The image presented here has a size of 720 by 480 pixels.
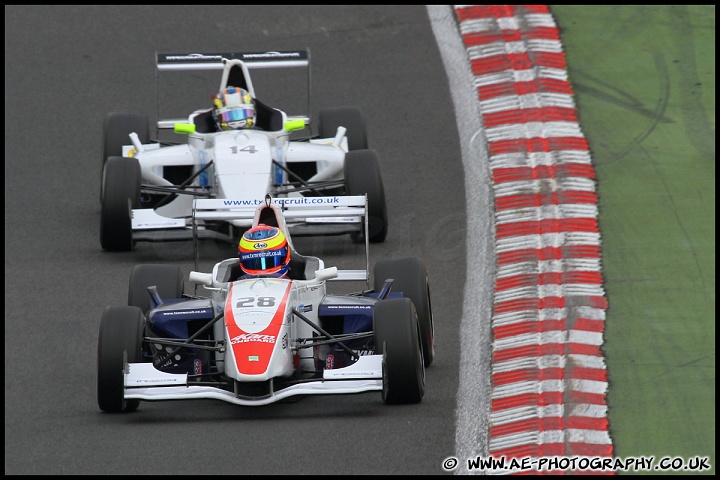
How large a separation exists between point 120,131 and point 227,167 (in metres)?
2.04

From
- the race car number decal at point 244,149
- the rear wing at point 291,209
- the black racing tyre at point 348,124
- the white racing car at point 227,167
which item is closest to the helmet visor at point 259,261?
the rear wing at point 291,209

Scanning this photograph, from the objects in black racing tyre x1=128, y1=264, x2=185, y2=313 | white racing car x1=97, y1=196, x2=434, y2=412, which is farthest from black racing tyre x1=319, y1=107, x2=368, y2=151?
black racing tyre x1=128, y1=264, x2=185, y2=313

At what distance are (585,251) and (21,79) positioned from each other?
909 cm

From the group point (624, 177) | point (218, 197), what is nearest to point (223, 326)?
point (218, 197)

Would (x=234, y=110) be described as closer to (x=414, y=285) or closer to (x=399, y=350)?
(x=414, y=285)

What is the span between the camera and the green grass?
12617 millimetres

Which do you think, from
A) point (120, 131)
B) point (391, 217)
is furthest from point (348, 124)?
point (120, 131)

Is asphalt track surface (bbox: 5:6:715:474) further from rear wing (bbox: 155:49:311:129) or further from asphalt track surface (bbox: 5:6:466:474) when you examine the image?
rear wing (bbox: 155:49:311:129)

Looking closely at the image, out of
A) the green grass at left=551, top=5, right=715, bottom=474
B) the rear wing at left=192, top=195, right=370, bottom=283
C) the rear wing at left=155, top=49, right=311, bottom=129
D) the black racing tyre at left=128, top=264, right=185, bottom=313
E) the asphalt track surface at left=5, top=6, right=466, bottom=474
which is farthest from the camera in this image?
the rear wing at left=155, top=49, right=311, bottom=129

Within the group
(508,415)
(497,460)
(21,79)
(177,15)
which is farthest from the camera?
(177,15)

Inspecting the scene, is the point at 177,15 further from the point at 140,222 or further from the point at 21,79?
the point at 140,222

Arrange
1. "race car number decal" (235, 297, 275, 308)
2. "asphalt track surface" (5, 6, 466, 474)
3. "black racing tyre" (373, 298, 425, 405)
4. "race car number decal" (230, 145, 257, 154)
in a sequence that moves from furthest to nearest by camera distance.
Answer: "race car number decal" (230, 145, 257, 154) < "race car number decal" (235, 297, 275, 308) < "black racing tyre" (373, 298, 425, 405) < "asphalt track surface" (5, 6, 466, 474)

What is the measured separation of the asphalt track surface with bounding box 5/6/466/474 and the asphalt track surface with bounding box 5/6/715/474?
0.09 feet

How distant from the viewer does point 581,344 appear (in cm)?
1402
